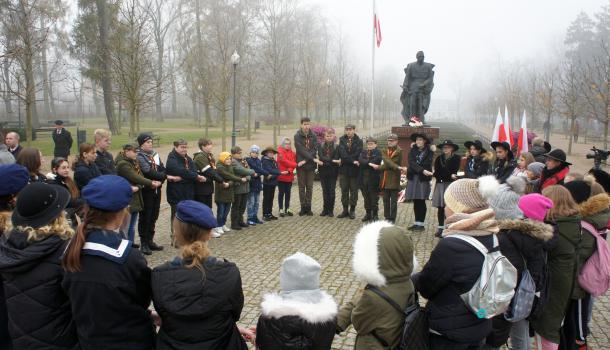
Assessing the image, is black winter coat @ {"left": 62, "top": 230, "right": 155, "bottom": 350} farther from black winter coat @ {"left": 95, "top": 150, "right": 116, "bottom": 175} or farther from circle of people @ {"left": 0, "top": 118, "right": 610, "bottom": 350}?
black winter coat @ {"left": 95, "top": 150, "right": 116, "bottom": 175}

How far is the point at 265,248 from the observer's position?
7695 mm

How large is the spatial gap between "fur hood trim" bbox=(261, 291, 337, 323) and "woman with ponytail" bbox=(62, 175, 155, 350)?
0.73 metres

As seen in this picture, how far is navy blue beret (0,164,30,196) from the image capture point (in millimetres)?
3202

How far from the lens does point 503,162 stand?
7812 mm

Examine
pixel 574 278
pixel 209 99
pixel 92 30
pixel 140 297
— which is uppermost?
pixel 92 30

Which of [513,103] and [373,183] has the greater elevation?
[513,103]

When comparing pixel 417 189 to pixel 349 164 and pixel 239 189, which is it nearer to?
pixel 349 164

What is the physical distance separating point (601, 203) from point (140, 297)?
4.06m

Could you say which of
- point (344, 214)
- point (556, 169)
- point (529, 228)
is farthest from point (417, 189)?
point (529, 228)

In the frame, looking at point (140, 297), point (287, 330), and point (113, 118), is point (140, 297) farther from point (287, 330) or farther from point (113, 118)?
point (113, 118)

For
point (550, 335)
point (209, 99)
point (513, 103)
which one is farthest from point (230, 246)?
point (513, 103)

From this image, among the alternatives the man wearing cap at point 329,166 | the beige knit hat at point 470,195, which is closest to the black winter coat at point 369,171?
the man wearing cap at point 329,166

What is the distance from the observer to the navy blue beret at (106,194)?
8.20 ft

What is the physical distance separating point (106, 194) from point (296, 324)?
1.31m
